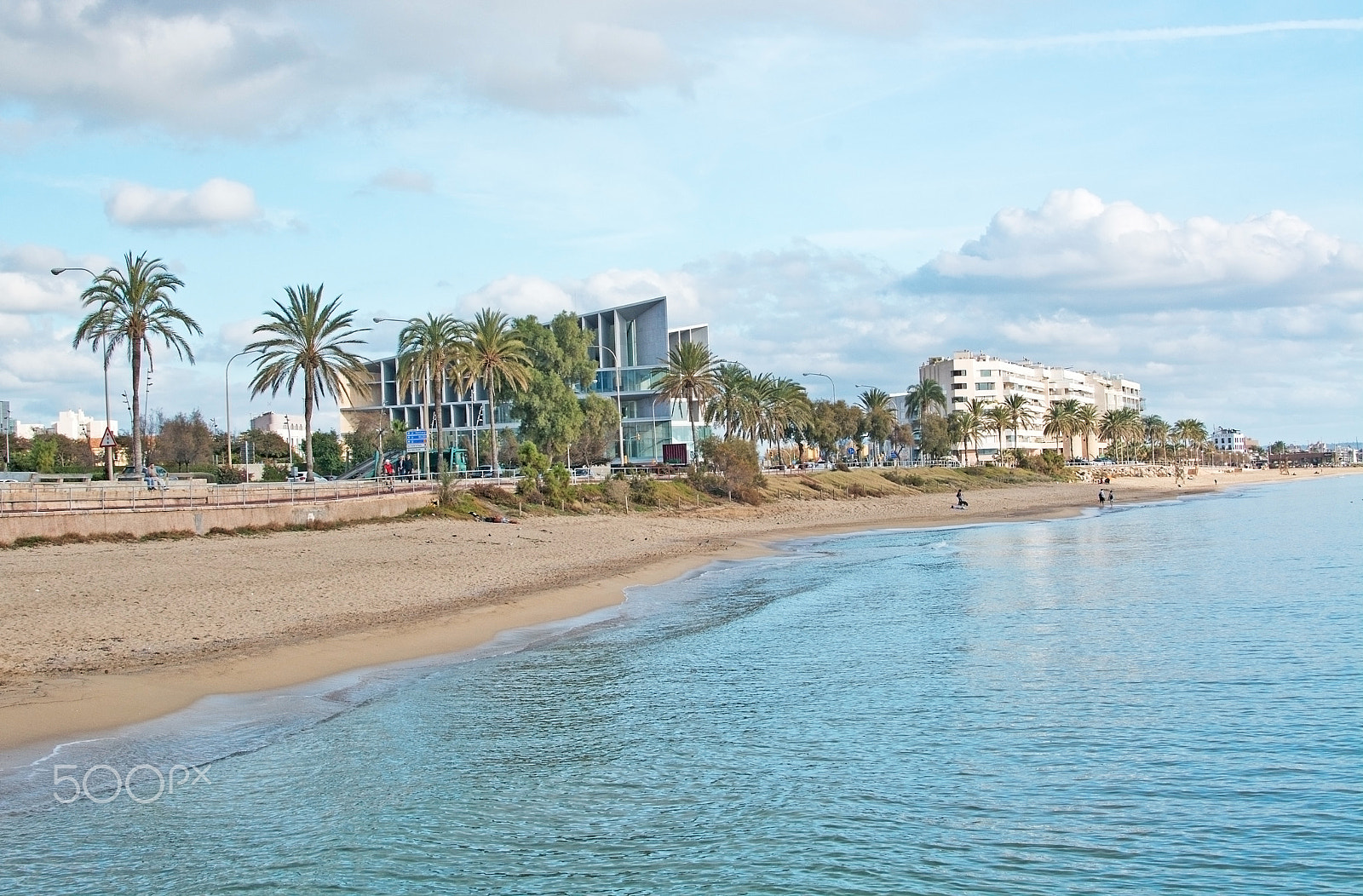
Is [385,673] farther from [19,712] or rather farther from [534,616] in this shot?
[534,616]

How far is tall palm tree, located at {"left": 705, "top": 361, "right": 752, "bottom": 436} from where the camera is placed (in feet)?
336

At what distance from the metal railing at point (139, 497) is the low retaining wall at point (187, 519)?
1.35ft

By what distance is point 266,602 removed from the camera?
83.2 feet

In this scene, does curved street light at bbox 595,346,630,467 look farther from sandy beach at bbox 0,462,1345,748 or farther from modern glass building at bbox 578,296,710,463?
sandy beach at bbox 0,462,1345,748

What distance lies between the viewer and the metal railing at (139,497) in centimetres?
3469

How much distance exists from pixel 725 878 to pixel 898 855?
1826 millimetres

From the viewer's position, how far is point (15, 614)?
68.9 feet

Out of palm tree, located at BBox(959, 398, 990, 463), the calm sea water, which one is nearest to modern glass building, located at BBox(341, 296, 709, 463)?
palm tree, located at BBox(959, 398, 990, 463)

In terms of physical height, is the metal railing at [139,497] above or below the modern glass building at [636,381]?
below

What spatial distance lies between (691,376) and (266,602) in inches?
2603

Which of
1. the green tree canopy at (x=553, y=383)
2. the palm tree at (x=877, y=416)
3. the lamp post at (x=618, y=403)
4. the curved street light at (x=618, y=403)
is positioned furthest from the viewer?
the palm tree at (x=877, y=416)

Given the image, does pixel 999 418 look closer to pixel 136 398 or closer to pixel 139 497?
pixel 136 398

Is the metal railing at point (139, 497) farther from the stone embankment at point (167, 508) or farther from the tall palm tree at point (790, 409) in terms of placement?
the tall palm tree at point (790, 409)

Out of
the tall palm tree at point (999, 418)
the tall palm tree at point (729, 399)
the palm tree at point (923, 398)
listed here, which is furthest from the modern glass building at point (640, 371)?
the tall palm tree at point (999, 418)
